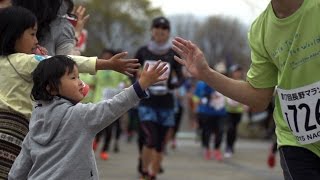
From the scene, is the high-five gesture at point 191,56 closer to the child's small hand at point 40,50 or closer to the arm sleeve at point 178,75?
the child's small hand at point 40,50

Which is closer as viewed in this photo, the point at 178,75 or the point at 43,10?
the point at 43,10

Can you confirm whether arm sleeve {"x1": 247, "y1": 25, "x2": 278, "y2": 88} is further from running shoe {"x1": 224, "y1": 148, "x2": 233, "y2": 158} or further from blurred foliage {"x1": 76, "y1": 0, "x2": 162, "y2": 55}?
blurred foliage {"x1": 76, "y1": 0, "x2": 162, "y2": 55}

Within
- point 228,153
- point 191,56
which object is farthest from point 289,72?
point 228,153

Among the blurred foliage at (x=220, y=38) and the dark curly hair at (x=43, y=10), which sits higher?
the dark curly hair at (x=43, y=10)

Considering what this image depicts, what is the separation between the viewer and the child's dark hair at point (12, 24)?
3316mm

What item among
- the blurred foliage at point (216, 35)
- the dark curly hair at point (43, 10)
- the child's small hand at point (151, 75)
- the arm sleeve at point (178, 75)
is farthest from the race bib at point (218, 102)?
the blurred foliage at point (216, 35)

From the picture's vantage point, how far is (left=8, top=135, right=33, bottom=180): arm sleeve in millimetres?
3080

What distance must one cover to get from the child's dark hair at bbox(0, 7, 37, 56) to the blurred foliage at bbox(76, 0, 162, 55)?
35.9 meters

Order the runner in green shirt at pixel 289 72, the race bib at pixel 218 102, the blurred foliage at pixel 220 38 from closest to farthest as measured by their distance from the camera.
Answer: the runner in green shirt at pixel 289 72
the race bib at pixel 218 102
the blurred foliage at pixel 220 38

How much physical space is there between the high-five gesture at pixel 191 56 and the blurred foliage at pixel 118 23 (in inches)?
1421

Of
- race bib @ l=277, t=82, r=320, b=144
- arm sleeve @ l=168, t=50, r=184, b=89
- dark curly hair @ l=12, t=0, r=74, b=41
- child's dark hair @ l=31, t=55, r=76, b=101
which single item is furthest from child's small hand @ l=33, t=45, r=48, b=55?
arm sleeve @ l=168, t=50, r=184, b=89

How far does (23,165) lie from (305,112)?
56.7 inches

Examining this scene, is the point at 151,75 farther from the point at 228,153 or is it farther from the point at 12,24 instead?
the point at 228,153

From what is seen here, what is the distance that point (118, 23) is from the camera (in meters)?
42.2
